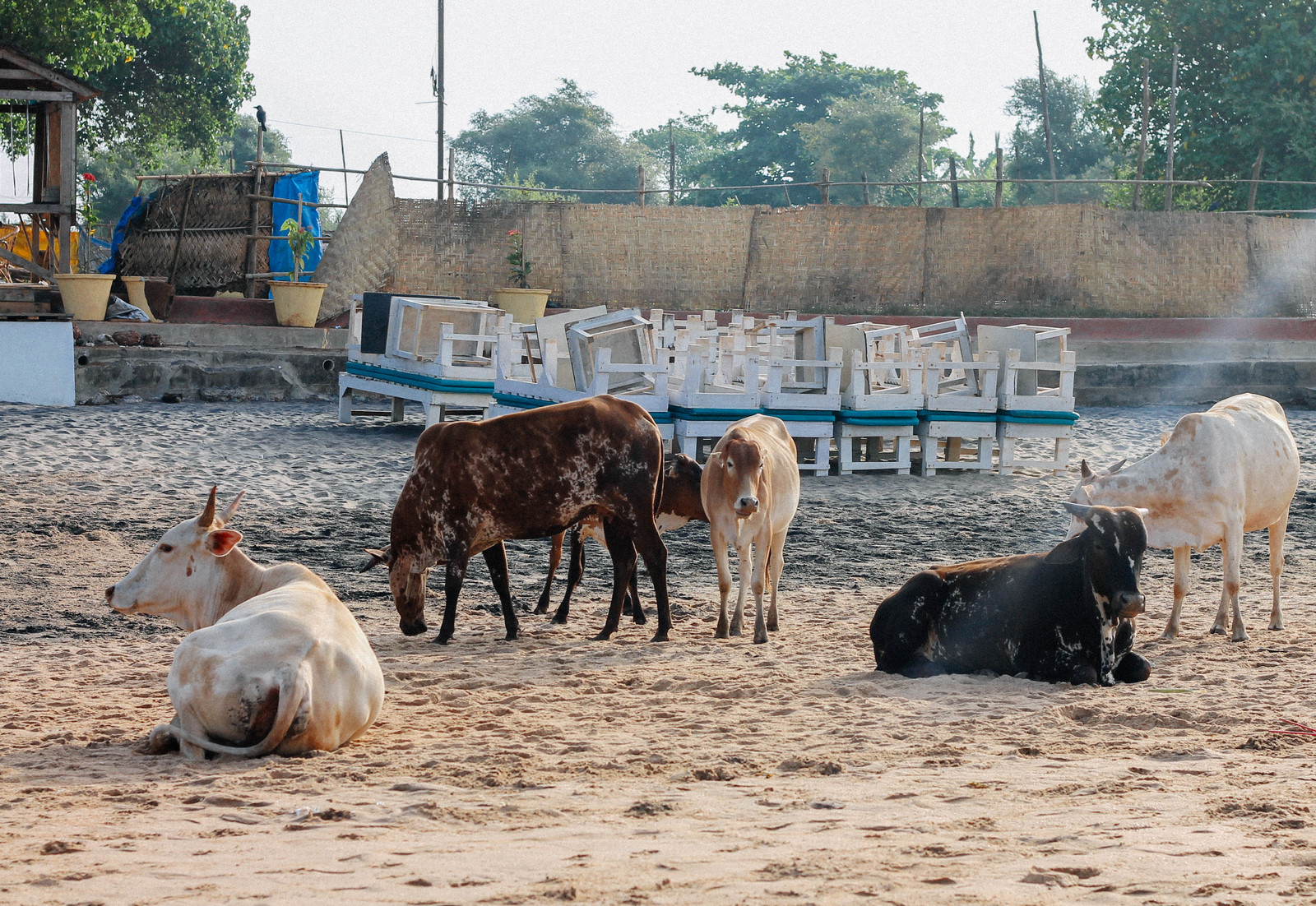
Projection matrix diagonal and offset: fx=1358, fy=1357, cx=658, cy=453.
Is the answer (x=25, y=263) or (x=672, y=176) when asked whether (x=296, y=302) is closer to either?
(x=25, y=263)

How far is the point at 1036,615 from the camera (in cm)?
697

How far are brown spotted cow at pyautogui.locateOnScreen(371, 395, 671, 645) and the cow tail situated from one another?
9.36 feet

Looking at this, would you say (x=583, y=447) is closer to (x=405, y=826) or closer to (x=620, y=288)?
(x=405, y=826)

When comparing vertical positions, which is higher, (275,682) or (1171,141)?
(1171,141)

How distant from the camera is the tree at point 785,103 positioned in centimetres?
4900

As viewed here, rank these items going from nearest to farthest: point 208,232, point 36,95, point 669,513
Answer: point 669,513 < point 36,95 < point 208,232

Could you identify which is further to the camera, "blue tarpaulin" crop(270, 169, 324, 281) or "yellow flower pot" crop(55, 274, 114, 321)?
"blue tarpaulin" crop(270, 169, 324, 281)

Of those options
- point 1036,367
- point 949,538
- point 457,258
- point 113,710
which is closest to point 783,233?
point 457,258

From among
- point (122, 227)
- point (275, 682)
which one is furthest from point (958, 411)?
Answer: point (122, 227)

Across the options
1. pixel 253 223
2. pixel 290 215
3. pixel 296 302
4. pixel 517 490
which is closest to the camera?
pixel 517 490

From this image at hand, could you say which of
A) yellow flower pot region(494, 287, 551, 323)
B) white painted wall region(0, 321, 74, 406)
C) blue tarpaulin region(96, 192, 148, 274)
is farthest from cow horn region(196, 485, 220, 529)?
blue tarpaulin region(96, 192, 148, 274)

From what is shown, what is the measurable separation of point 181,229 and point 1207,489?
1921 cm

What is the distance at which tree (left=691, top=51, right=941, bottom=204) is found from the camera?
49.0 meters

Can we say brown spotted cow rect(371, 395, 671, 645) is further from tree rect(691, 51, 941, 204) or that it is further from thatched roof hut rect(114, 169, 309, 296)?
tree rect(691, 51, 941, 204)
